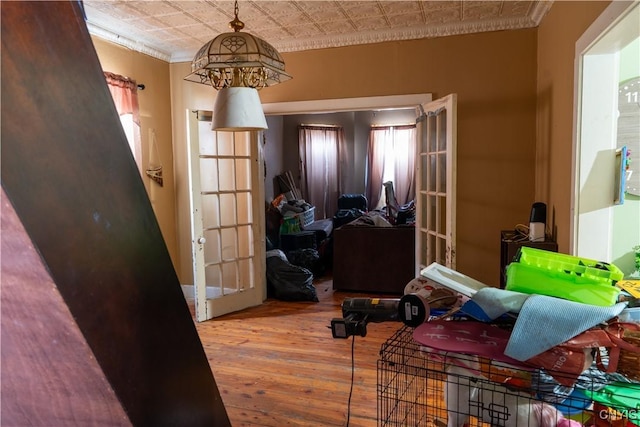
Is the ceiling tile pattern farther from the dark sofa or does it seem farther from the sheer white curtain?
the sheer white curtain

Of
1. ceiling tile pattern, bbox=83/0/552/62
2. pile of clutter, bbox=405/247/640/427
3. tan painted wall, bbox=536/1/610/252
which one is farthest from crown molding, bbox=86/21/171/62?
pile of clutter, bbox=405/247/640/427

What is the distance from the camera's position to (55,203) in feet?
1.73

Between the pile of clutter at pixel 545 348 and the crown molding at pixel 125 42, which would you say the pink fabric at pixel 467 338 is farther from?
the crown molding at pixel 125 42

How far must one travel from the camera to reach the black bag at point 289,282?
4668 mm

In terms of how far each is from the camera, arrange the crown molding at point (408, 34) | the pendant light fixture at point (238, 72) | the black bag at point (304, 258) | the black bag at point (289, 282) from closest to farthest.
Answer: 1. the pendant light fixture at point (238, 72)
2. the crown molding at point (408, 34)
3. the black bag at point (289, 282)
4. the black bag at point (304, 258)

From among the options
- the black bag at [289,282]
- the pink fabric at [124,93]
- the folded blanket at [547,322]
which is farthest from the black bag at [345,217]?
the folded blanket at [547,322]

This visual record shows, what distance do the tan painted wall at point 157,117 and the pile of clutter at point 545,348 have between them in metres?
3.86

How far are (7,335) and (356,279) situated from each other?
4465mm

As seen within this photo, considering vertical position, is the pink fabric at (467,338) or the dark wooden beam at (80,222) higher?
the dark wooden beam at (80,222)

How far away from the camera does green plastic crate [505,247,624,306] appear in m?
Result: 1.05

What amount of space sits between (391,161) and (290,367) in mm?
6482

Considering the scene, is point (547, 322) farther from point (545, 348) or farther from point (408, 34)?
point (408, 34)

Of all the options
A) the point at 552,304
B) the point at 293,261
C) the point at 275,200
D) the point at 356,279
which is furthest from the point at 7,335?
the point at 275,200

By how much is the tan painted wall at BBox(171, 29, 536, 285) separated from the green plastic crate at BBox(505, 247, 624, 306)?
2882 millimetres
